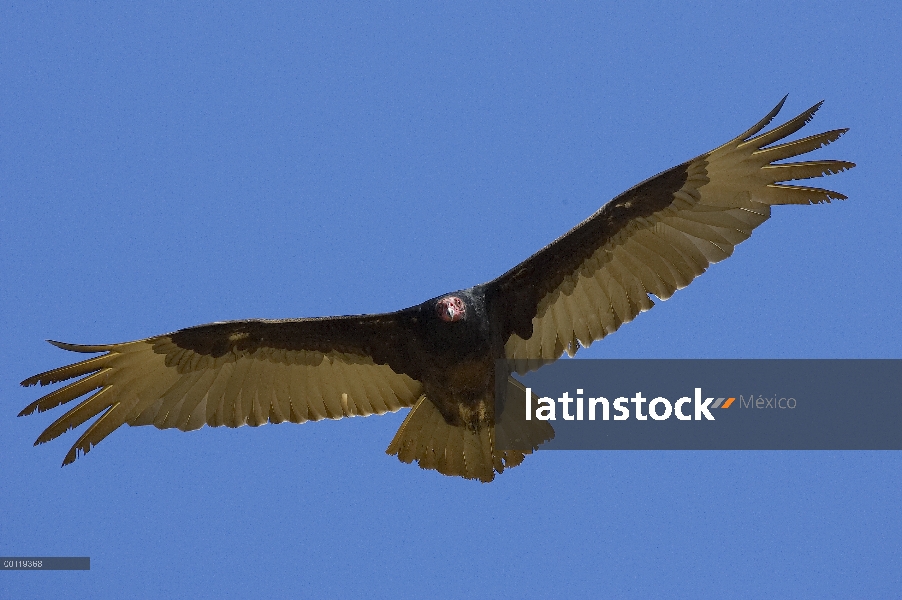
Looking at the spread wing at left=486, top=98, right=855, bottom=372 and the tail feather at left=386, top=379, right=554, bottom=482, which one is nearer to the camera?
the spread wing at left=486, top=98, right=855, bottom=372

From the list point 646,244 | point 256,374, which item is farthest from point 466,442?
point 646,244

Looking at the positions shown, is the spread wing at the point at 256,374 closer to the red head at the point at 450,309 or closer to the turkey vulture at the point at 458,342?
the turkey vulture at the point at 458,342

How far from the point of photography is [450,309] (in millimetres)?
9258

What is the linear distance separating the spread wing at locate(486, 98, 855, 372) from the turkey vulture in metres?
0.01

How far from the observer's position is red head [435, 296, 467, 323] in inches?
364

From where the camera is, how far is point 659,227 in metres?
9.69

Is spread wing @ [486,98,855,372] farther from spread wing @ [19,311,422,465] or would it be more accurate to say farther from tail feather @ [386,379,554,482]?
spread wing @ [19,311,422,465]

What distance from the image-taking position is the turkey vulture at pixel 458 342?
370 inches
